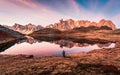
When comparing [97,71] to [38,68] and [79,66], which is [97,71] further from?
[38,68]

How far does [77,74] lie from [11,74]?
9.77m

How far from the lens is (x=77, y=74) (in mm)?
26828

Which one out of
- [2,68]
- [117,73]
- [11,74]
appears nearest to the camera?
[117,73]

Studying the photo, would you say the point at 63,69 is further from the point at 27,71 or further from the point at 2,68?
the point at 2,68

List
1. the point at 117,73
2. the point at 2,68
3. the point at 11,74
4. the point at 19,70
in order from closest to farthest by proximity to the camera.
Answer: the point at 117,73, the point at 11,74, the point at 19,70, the point at 2,68

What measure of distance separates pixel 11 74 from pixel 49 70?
5.71 m

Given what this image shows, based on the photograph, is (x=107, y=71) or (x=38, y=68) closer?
(x=107, y=71)

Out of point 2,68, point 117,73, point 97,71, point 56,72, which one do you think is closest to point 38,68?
point 56,72

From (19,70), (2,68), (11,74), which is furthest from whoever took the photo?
(2,68)

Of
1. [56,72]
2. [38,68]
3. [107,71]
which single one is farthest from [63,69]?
[107,71]

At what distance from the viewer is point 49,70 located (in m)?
29.4

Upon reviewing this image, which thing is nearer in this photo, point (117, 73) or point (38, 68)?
point (117, 73)

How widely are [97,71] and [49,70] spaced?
7275 millimetres

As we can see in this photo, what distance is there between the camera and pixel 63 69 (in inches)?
1162
